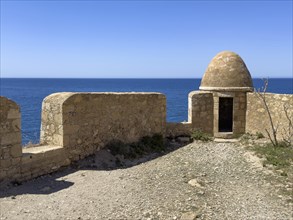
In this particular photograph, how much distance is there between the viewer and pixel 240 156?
955 centimetres

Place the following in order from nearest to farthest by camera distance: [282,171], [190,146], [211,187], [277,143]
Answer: [211,187], [282,171], [277,143], [190,146]

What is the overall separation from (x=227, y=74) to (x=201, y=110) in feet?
5.54

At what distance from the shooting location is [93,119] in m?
9.15

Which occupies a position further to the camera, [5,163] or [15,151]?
[15,151]

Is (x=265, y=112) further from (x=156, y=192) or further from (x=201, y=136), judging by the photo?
(x=156, y=192)

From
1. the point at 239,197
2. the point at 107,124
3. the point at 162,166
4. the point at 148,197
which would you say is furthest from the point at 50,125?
the point at 239,197

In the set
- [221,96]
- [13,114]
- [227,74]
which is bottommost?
[13,114]

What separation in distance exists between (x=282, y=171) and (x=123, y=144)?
434 cm

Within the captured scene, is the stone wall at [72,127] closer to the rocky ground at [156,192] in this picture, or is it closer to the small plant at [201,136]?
the rocky ground at [156,192]

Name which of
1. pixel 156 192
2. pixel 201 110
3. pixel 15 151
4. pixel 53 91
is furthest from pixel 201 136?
pixel 53 91

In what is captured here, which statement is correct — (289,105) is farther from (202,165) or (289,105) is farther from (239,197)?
(239,197)

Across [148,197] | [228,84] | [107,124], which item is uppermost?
[228,84]

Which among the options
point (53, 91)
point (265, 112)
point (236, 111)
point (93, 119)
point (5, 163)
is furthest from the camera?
point (53, 91)

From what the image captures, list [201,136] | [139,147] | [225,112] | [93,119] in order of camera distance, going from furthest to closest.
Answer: [225,112]
[201,136]
[139,147]
[93,119]
